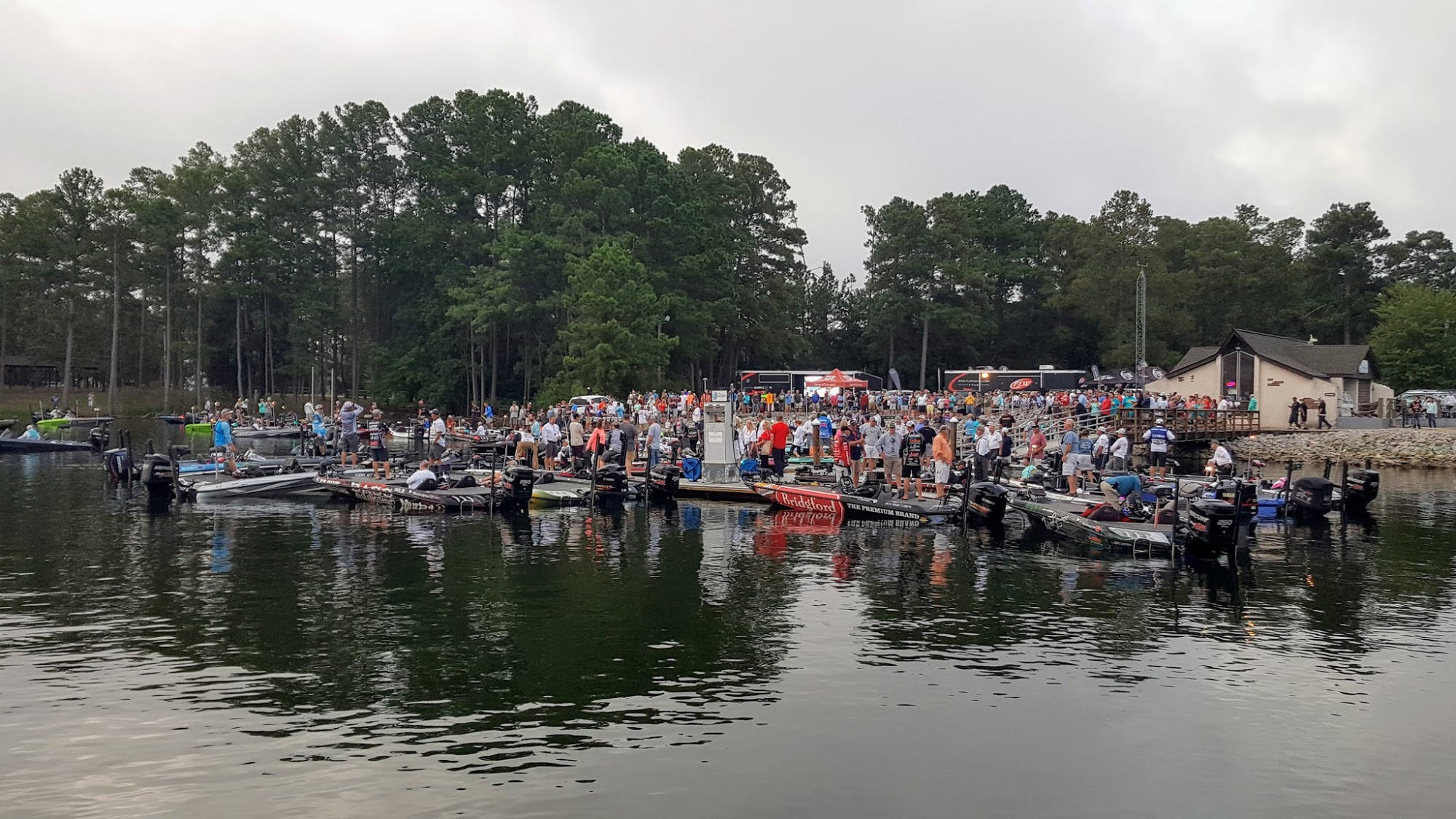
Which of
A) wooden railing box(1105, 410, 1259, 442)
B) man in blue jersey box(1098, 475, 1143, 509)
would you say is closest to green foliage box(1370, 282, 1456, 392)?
wooden railing box(1105, 410, 1259, 442)

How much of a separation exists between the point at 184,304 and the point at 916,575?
83.0 meters

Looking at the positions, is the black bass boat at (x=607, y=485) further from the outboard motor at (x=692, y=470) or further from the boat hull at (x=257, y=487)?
the boat hull at (x=257, y=487)

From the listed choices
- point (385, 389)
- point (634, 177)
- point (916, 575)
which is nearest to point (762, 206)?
point (634, 177)

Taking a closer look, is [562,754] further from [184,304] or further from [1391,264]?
[1391,264]

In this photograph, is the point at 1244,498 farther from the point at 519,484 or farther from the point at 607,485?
the point at 519,484

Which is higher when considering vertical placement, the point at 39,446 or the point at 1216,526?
the point at 39,446

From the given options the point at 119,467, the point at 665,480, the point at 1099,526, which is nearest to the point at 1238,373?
the point at 665,480

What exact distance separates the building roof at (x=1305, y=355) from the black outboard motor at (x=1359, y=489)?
3009 cm

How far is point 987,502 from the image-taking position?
80.1 ft

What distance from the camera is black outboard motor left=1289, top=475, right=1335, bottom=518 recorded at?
2633 centimetres

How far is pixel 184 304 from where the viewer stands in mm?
86750

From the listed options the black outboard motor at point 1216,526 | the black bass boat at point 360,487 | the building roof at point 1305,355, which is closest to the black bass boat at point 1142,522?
the black outboard motor at point 1216,526

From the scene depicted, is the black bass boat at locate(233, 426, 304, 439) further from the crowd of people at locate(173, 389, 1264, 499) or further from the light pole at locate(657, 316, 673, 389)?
the light pole at locate(657, 316, 673, 389)

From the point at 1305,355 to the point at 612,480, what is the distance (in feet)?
152
